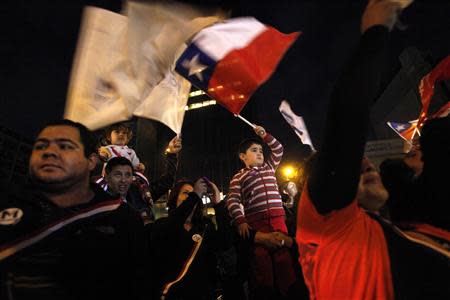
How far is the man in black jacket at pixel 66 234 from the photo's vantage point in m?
1.93

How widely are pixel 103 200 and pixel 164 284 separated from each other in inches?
62.7

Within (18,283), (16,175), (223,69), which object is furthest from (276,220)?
(16,175)

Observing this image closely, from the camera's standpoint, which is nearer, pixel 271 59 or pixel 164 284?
pixel 271 59

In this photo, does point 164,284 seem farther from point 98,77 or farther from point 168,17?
point 168,17

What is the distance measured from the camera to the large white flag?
2.68 metres

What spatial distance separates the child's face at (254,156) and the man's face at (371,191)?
10.4 ft

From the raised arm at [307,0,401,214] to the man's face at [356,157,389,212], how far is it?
622 mm

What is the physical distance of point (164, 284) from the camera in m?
3.57

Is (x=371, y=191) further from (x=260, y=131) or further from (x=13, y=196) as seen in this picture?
(x=260, y=131)

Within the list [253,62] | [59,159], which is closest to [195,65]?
[253,62]

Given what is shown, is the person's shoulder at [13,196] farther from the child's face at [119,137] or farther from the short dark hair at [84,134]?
the child's face at [119,137]

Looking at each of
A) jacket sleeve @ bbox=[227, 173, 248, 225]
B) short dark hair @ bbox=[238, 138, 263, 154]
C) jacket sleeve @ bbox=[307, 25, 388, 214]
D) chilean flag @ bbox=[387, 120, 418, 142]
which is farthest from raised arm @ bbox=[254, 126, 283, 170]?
jacket sleeve @ bbox=[307, 25, 388, 214]

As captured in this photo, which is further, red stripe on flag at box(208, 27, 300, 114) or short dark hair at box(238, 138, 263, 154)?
short dark hair at box(238, 138, 263, 154)

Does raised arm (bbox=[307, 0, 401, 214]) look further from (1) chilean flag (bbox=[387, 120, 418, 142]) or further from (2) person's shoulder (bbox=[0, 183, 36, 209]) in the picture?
(1) chilean flag (bbox=[387, 120, 418, 142])
